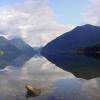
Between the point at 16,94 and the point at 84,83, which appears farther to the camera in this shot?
the point at 84,83

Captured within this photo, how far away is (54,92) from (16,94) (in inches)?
183

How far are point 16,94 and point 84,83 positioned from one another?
565 inches

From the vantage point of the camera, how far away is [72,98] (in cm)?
3688

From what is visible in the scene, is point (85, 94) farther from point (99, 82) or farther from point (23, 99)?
point (99, 82)

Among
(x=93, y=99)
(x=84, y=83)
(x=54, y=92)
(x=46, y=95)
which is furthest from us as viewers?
(x=84, y=83)

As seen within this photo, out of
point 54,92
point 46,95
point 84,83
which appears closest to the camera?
point 46,95

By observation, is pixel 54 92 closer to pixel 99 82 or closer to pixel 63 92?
pixel 63 92

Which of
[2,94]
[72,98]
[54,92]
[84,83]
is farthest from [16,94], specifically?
[84,83]

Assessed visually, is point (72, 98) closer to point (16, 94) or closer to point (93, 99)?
point (93, 99)

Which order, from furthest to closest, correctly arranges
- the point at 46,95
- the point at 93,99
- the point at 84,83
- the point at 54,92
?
the point at 84,83
the point at 54,92
the point at 46,95
the point at 93,99

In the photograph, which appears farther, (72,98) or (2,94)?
(2,94)

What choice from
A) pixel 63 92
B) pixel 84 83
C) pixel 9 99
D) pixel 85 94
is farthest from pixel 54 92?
pixel 84 83

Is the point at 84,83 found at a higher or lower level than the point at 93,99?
lower

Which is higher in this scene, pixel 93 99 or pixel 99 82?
pixel 93 99
